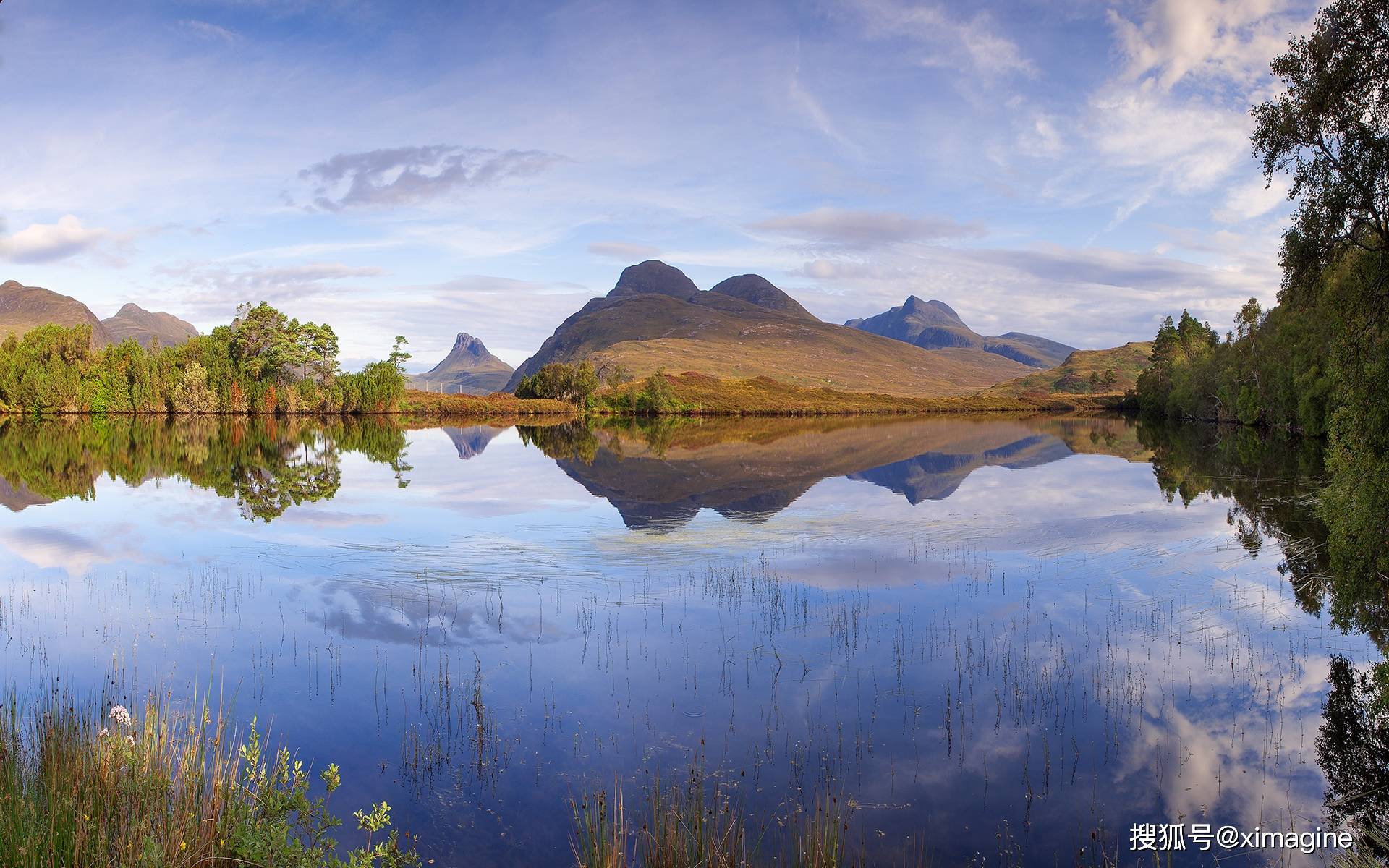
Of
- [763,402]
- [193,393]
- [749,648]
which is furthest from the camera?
[763,402]

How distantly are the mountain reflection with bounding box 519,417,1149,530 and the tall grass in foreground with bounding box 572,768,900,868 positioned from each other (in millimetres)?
20050

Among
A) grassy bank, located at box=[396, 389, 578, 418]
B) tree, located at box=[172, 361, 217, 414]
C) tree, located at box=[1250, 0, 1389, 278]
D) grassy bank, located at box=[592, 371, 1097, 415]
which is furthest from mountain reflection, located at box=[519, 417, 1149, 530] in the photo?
tree, located at box=[172, 361, 217, 414]

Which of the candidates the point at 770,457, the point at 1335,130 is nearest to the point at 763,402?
the point at 770,457

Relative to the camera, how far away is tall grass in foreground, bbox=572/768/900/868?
7363 millimetres

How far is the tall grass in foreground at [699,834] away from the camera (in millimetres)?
7363

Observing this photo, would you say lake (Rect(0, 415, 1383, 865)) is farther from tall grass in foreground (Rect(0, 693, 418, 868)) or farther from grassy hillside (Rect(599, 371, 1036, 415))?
grassy hillside (Rect(599, 371, 1036, 415))

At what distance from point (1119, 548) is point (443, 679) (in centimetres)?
2055

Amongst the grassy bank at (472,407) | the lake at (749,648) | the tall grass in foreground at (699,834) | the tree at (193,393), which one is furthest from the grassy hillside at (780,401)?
the tall grass in foreground at (699,834)

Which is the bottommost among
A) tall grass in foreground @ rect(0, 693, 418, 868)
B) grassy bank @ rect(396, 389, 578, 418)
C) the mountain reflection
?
tall grass in foreground @ rect(0, 693, 418, 868)

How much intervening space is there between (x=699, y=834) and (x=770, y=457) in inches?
2063

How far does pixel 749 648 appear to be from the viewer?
14828mm

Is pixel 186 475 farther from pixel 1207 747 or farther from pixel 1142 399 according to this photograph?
pixel 1142 399

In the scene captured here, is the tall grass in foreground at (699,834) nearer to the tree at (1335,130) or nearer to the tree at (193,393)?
the tree at (1335,130)

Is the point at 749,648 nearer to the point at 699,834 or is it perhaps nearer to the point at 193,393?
the point at 699,834
